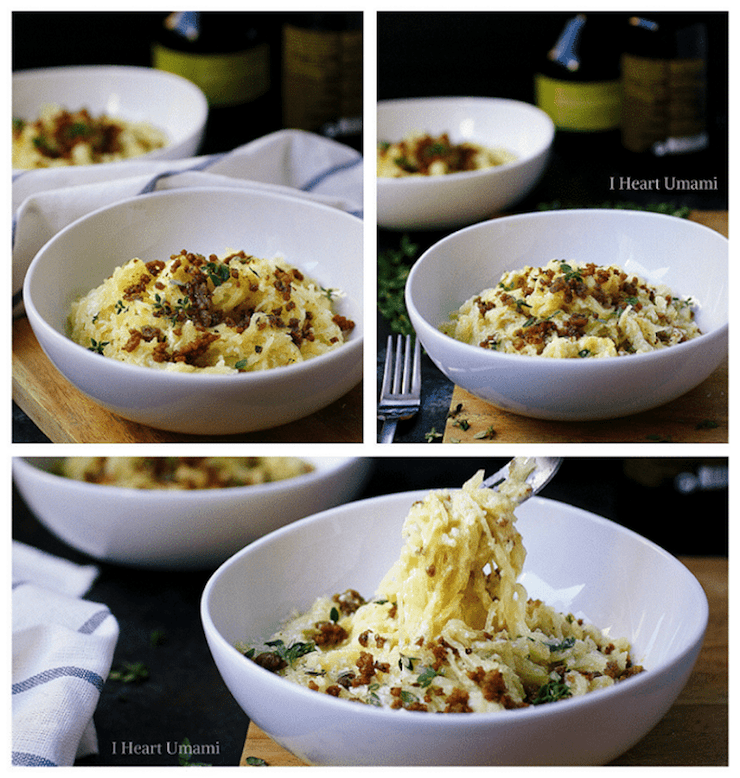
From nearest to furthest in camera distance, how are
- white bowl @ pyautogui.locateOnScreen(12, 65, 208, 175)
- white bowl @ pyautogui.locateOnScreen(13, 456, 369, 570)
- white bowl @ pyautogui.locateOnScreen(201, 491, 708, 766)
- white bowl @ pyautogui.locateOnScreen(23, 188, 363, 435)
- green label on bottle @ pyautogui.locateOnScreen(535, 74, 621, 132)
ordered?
white bowl @ pyautogui.locateOnScreen(201, 491, 708, 766)
white bowl @ pyautogui.locateOnScreen(23, 188, 363, 435)
green label on bottle @ pyautogui.locateOnScreen(535, 74, 621, 132)
white bowl @ pyautogui.locateOnScreen(13, 456, 369, 570)
white bowl @ pyautogui.locateOnScreen(12, 65, 208, 175)

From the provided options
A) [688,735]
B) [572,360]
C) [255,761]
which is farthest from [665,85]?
[255,761]

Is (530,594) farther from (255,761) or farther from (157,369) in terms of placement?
(157,369)

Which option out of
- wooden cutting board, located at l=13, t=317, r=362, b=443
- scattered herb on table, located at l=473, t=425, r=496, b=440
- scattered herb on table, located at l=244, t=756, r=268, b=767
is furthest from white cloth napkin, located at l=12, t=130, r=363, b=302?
scattered herb on table, located at l=244, t=756, r=268, b=767

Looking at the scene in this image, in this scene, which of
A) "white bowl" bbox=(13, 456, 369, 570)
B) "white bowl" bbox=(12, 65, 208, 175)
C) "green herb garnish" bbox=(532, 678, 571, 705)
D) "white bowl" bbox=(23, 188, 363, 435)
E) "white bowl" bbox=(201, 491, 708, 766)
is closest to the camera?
"white bowl" bbox=(201, 491, 708, 766)

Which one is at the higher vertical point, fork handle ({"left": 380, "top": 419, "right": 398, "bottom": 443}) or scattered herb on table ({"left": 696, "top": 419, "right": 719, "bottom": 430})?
scattered herb on table ({"left": 696, "top": 419, "right": 719, "bottom": 430})

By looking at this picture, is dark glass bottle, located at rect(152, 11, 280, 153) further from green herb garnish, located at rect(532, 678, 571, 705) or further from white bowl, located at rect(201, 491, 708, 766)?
green herb garnish, located at rect(532, 678, 571, 705)
